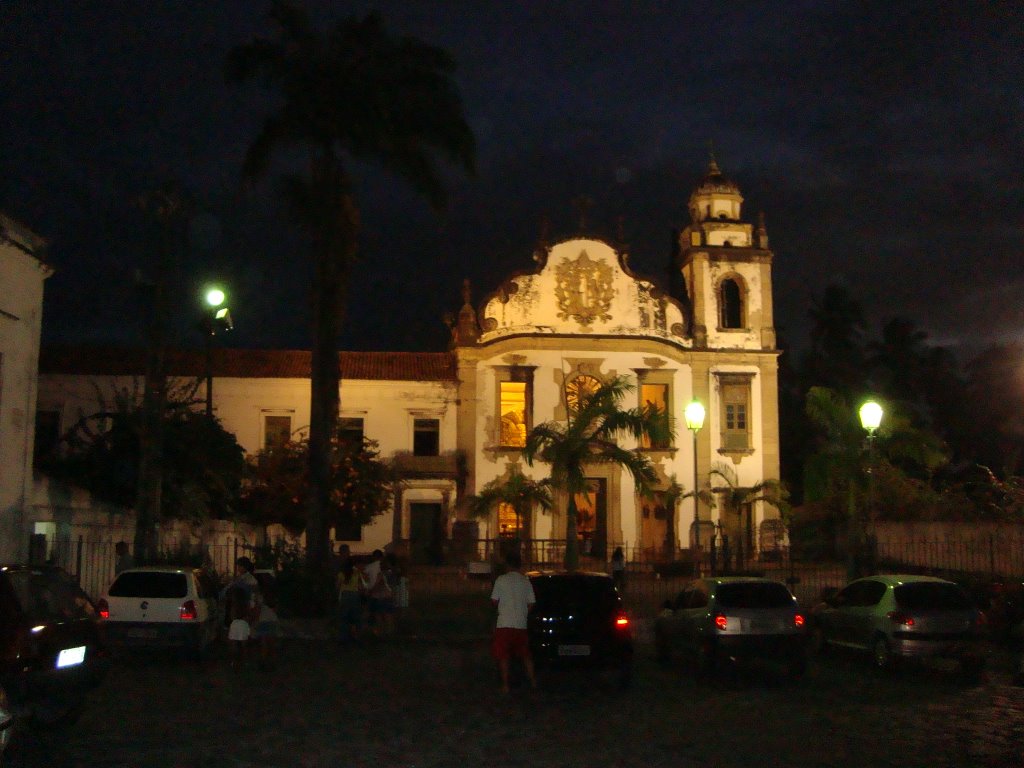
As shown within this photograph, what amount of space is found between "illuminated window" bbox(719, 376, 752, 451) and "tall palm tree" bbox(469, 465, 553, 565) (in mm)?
7578

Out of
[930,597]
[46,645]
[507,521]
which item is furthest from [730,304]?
[46,645]

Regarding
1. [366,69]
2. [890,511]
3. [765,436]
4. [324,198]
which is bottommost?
[890,511]

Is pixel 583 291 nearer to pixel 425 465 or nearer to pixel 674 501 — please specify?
pixel 674 501

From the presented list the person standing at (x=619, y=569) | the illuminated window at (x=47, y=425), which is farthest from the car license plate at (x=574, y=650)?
the illuminated window at (x=47, y=425)

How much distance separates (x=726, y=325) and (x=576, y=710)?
28.8 meters

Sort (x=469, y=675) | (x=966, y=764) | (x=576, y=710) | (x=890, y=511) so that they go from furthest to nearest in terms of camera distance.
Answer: (x=890, y=511) → (x=469, y=675) → (x=576, y=710) → (x=966, y=764)

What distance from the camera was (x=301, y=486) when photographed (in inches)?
1227

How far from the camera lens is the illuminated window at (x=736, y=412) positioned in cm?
3784

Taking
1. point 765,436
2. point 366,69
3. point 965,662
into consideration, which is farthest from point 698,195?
point 965,662

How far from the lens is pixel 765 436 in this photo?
3788cm

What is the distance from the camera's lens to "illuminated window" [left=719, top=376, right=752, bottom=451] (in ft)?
124

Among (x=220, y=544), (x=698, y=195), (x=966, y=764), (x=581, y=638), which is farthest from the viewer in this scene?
(x=698, y=195)

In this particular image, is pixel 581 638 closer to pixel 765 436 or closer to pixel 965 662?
pixel 965 662

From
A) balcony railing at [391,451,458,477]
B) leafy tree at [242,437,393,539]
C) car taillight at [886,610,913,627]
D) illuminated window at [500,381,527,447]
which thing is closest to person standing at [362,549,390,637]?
car taillight at [886,610,913,627]
